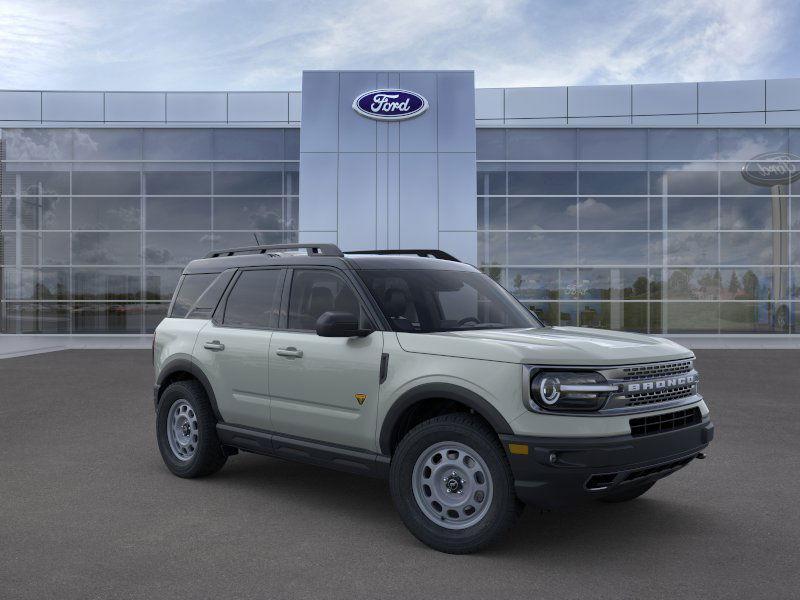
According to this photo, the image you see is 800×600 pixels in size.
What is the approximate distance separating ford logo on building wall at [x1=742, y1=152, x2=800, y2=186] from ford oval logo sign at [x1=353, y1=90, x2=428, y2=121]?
519 inches

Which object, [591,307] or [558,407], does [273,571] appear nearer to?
[558,407]

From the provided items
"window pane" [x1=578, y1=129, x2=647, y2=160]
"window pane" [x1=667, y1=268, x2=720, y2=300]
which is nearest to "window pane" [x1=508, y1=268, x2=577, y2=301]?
"window pane" [x1=667, y1=268, x2=720, y2=300]

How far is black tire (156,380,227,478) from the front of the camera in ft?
21.2

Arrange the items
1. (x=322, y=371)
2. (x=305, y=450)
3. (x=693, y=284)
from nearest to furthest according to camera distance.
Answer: (x=322, y=371)
(x=305, y=450)
(x=693, y=284)

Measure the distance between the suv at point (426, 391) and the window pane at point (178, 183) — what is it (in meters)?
24.1

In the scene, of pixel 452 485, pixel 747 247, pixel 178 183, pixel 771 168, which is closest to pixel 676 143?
pixel 771 168

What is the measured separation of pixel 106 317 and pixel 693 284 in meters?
22.6

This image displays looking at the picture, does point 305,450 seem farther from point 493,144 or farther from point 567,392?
point 493,144

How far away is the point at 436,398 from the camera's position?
16.5 feet

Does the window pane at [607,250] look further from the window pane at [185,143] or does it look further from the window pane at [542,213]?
the window pane at [185,143]

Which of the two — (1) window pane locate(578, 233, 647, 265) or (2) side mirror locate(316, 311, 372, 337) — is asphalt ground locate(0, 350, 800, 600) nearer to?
(2) side mirror locate(316, 311, 372, 337)

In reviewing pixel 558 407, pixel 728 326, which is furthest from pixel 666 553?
pixel 728 326

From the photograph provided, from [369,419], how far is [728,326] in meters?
27.2

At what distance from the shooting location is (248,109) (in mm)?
30797
